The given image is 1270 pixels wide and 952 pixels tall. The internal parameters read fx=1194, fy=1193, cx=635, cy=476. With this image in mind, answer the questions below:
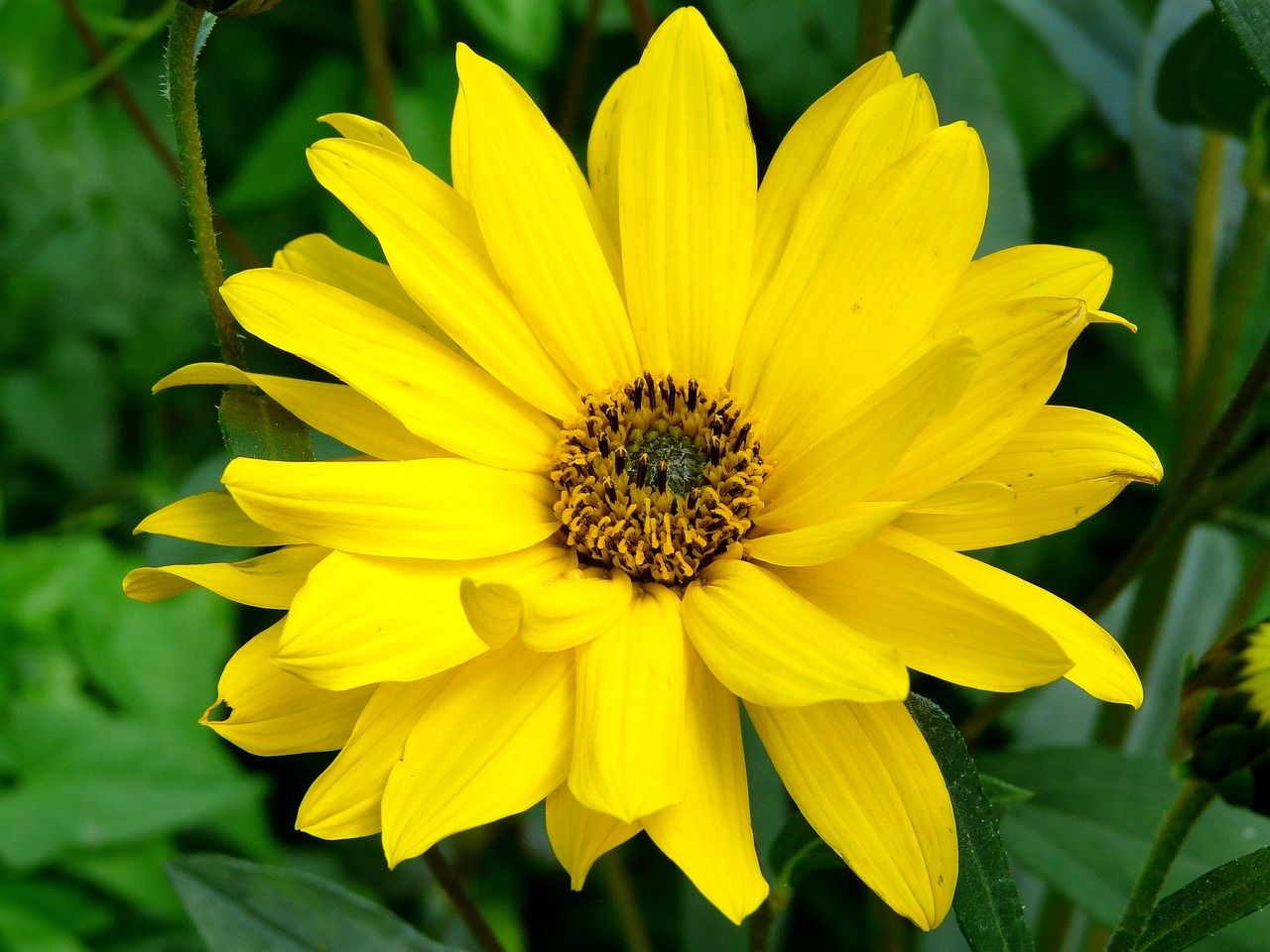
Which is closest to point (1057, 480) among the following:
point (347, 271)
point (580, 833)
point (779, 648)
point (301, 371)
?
point (779, 648)

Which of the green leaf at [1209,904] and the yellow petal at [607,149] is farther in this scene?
the yellow petal at [607,149]

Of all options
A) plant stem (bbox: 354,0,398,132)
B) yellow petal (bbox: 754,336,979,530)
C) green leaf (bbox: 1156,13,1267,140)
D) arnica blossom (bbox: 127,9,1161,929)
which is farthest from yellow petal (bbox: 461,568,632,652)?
green leaf (bbox: 1156,13,1267,140)

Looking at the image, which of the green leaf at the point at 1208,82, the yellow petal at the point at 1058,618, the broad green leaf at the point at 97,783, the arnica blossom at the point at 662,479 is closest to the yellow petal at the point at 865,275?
the arnica blossom at the point at 662,479

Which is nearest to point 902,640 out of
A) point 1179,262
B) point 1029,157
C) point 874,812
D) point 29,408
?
point 874,812

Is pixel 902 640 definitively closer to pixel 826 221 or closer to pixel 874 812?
pixel 874 812

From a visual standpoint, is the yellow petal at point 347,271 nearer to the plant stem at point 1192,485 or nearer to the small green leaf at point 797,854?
the small green leaf at point 797,854

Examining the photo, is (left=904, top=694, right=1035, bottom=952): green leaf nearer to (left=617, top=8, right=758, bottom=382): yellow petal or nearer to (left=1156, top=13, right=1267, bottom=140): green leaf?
(left=617, top=8, right=758, bottom=382): yellow petal
